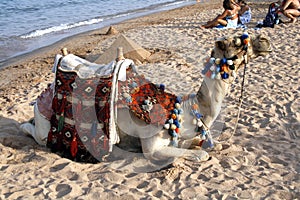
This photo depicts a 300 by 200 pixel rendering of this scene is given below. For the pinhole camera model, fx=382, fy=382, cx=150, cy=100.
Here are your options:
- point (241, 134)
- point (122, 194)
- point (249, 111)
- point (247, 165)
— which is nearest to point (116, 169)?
point (122, 194)

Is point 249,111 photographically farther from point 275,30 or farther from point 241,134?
point 275,30

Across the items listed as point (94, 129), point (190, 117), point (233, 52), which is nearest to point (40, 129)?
point (94, 129)

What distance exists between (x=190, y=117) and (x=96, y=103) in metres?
1.01

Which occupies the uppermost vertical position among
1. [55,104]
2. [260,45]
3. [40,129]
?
[260,45]

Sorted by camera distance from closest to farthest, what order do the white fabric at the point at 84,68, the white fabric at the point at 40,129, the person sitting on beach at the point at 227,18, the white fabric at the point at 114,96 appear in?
the white fabric at the point at 114,96 < the white fabric at the point at 84,68 < the white fabric at the point at 40,129 < the person sitting on beach at the point at 227,18

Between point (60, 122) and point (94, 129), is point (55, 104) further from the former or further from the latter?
point (94, 129)

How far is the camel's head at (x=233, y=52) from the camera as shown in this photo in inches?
143

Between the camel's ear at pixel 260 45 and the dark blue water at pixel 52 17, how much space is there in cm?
967

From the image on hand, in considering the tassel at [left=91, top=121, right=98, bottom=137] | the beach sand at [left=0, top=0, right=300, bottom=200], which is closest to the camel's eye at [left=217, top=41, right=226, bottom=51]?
the beach sand at [left=0, top=0, right=300, bottom=200]

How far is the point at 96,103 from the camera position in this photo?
13.2 feet

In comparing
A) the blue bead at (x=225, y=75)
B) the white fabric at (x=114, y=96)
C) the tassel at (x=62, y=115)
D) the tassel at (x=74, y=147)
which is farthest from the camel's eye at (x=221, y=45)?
the tassel at (x=74, y=147)

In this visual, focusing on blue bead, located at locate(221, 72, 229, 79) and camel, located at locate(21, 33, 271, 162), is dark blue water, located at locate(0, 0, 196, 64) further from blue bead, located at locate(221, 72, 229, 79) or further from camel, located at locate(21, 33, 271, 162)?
blue bead, located at locate(221, 72, 229, 79)

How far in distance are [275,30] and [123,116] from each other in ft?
29.1

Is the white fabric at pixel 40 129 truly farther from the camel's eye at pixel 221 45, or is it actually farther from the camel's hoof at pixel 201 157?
the camel's eye at pixel 221 45
